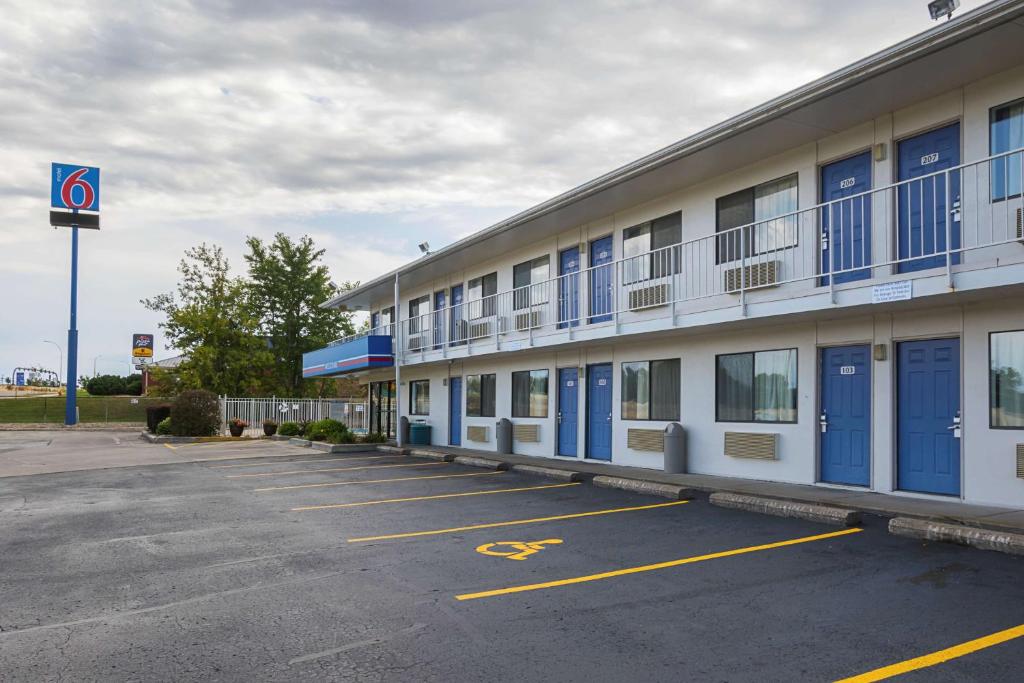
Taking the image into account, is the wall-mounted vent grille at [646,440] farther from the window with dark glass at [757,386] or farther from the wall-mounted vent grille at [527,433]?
the wall-mounted vent grille at [527,433]

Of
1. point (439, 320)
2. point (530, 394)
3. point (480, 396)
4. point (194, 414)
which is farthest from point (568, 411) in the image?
point (194, 414)

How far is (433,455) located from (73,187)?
34.0m

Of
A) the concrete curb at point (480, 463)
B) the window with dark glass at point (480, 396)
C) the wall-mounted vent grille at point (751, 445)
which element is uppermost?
the window with dark glass at point (480, 396)

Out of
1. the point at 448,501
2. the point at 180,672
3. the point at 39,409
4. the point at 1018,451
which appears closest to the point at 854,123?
the point at 1018,451

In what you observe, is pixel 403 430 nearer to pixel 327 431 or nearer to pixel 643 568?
pixel 327 431

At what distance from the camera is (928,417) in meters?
11.1

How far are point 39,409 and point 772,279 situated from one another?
52309mm

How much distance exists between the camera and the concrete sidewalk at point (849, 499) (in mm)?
8914

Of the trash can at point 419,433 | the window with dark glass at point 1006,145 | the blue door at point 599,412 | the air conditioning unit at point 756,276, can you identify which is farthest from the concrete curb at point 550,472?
the trash can at point 419,433

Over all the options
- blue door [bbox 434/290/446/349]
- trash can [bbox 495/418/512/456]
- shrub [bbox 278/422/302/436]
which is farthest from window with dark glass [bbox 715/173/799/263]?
shrub [bbox 278/422/302/436]

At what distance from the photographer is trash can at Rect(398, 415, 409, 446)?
83.1 ft

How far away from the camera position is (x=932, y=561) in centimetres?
749

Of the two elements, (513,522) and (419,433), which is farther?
(419,433)

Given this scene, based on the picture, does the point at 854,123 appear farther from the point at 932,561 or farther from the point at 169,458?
the point at 169,458
